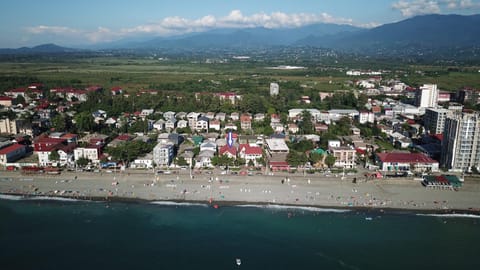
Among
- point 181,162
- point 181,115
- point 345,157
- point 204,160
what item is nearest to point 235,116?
point 181,115

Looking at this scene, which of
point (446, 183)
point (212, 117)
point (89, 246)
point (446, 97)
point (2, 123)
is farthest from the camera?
point (446, 97)

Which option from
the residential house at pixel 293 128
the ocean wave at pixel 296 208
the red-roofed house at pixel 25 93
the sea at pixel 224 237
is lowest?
the sea at pixel 224 237

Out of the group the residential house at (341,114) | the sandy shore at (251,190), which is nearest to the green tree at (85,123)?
the sandy shore at (251,190)

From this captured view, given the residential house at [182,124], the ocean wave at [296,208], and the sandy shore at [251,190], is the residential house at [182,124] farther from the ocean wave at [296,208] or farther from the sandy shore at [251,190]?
the ocean wave at [296,208]

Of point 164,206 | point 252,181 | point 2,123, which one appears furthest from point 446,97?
point 2,123

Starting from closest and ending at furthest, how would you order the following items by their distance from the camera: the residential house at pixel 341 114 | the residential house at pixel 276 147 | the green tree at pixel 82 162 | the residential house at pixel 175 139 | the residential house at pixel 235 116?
1. the green tree at pixel 82 162
2. the residential house at pixel 276 147
3. the residential house at pixel 175 139
4. the residential house at pixel 235 116
5. the residential house at pixel 341 114

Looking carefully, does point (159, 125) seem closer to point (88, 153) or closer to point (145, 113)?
point (145, 113)

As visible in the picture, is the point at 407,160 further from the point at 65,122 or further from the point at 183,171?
the point at 65,122
